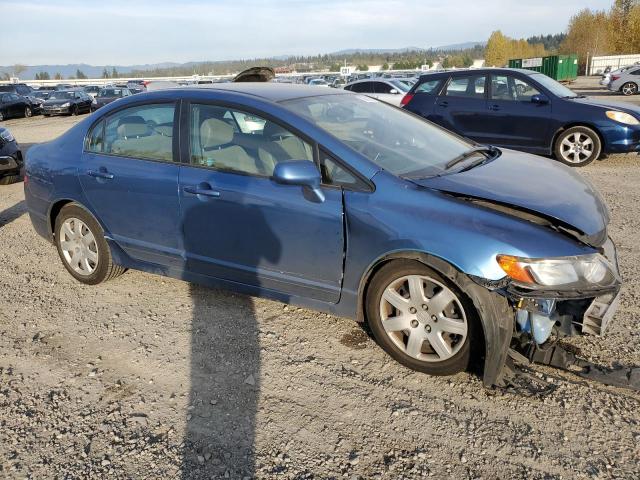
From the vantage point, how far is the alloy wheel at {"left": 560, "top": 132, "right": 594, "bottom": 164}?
28.4ft

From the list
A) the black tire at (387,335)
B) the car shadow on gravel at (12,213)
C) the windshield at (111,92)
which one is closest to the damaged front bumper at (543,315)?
the black tire at (387,335)

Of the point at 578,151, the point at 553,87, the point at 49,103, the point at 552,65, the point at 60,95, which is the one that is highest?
the point at 552,65

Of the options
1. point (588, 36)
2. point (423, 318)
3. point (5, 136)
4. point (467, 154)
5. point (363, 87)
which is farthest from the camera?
point (588, 36)

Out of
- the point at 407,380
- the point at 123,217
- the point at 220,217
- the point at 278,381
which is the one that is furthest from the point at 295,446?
the point at 123,217

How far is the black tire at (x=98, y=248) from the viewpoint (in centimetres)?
439

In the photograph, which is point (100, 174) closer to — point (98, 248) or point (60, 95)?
point (98, 248)

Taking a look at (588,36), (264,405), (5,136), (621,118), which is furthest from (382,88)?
(588,36)

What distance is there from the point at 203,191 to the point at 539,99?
705 centimetres

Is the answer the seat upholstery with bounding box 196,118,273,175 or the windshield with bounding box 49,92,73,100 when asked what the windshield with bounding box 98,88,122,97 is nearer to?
the windshield with bounding box 49,92,73,100

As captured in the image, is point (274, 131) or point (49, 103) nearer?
point (274, 131)

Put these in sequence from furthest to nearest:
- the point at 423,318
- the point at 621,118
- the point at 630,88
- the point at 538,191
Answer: the point at 630,88 → the point at 621,118 → the point at 538,191 → the point at 423,318

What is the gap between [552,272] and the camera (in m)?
2.75

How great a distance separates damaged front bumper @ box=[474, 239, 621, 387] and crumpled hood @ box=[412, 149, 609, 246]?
0.23 metres

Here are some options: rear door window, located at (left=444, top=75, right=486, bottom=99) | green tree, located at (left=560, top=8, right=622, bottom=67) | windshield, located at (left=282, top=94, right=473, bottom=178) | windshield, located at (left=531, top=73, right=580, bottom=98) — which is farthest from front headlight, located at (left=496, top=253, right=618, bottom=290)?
green tree, located at (left=560, top=8, right=622, bottom=67)
